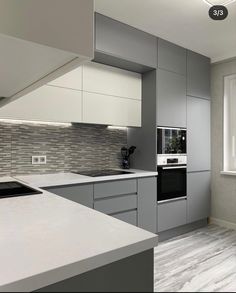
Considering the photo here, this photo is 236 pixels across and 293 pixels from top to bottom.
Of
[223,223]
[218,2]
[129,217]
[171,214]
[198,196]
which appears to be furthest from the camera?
[223,223]

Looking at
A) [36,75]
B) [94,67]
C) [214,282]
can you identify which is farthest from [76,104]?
[214,282]

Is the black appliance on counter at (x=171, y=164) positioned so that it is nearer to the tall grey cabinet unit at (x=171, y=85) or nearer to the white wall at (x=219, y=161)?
the tall grey cabinet unit at (x=171, y=85)

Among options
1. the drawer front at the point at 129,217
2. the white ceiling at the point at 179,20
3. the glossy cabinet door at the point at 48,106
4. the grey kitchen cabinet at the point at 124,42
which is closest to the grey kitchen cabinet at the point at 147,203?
the drawer front at the point at 129,217

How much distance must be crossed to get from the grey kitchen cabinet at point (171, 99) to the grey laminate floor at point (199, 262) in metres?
1.43

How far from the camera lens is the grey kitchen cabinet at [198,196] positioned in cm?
328

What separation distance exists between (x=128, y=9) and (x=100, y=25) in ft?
1.01

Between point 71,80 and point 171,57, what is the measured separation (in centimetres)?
136

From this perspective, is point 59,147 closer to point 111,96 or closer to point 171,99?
point 111,96

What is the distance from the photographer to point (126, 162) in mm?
3086

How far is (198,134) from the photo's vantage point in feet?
11.3

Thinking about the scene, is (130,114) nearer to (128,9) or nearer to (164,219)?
(128,9)

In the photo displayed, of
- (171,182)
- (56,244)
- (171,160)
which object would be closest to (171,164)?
(171,160)

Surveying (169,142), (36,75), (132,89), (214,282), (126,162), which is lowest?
(214,282)

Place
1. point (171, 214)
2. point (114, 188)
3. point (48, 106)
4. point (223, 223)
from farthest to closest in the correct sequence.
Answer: point (223, 223), point (171, 214), point (114, 188), point (48, 106)
